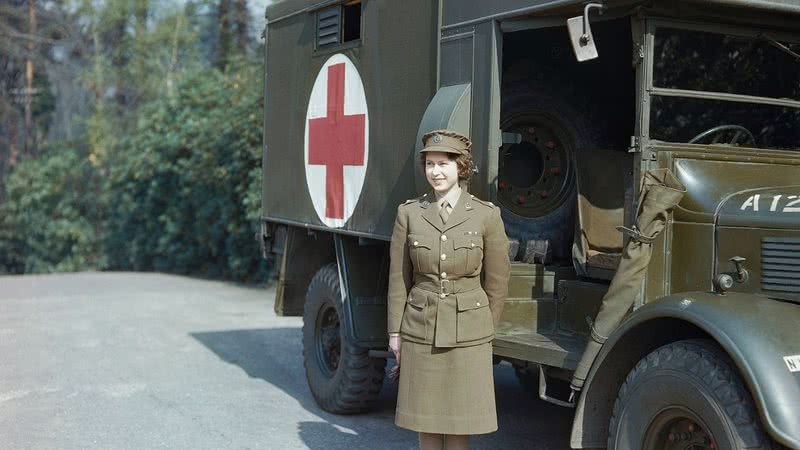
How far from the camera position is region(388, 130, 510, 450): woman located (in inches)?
171

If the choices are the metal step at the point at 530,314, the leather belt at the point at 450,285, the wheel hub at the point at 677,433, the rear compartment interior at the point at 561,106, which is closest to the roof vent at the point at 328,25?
the rear compartment interior at the point at 561,106

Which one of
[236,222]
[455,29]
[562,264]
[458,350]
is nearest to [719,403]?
[458,350]

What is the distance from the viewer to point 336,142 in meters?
6.62

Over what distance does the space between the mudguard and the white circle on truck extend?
242 cm

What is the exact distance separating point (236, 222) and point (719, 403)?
40.4ft

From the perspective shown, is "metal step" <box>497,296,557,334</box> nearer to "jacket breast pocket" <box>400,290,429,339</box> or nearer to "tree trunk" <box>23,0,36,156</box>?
"jacket breast pocket" <box>400,290,429,339</box>

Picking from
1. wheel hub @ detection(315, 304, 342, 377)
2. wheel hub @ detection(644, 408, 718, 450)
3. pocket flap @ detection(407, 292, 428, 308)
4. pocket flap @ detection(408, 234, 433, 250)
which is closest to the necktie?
pocket flap @ detection(408, 234, 433, 250)

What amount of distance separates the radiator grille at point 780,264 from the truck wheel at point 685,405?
15.2 inches

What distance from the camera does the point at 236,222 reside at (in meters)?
15.4

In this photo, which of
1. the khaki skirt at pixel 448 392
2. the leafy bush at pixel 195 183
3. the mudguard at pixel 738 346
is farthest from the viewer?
the leafy bush at pixel 195 183

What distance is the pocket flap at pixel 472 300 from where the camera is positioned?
4340 millimetres

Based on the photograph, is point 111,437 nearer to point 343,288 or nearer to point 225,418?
point 225,418

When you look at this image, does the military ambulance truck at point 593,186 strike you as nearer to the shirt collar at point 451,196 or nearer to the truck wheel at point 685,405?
the truck wheel at point 685,405

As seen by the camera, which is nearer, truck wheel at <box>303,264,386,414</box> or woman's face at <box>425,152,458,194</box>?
woman's face at <box>425,152,458,194</box>
